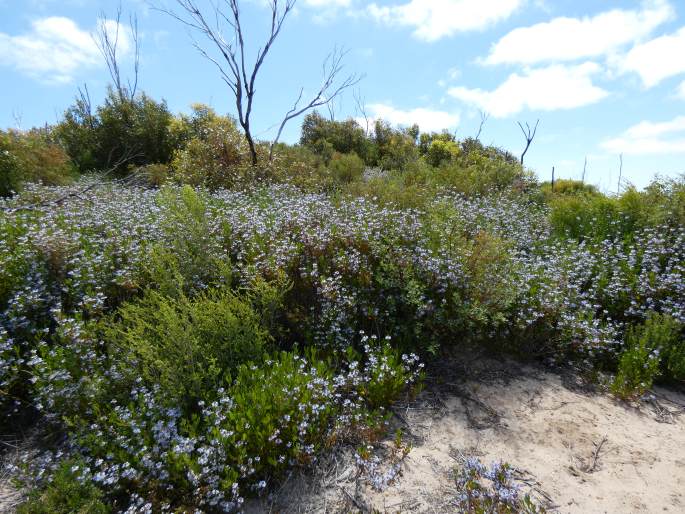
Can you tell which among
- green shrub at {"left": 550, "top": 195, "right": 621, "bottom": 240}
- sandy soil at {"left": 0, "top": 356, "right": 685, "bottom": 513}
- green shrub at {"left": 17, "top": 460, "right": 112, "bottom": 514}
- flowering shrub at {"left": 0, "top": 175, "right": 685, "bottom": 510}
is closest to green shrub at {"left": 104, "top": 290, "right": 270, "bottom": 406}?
flowering shrub at {"left": 0, "top": 175, "right": 685, "bottom": 510}

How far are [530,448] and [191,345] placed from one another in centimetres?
270

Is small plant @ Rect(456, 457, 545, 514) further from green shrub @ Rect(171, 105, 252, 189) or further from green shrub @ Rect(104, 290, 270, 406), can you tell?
green shrub @ Rect(171, 105, 252, 189)

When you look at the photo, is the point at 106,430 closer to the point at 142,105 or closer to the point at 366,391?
the point at 366,391

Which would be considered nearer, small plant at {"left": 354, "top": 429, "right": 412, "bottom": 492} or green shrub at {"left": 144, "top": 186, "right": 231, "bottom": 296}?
small plant at {"left": 354, "top": 429, "right": 412, "bottom": 492}

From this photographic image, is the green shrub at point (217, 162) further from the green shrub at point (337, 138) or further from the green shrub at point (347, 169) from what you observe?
the green shrub at point (337, 138)

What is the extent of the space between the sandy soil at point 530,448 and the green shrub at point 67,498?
3.18 ft

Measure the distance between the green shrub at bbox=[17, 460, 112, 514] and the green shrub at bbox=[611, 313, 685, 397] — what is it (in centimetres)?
414

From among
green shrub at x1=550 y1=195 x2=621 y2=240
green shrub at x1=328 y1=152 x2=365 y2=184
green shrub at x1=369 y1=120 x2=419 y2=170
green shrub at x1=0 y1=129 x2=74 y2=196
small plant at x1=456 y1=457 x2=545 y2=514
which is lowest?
small plant at x1=456 y1=457 x2=545 y2=514

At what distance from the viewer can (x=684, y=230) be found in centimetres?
568

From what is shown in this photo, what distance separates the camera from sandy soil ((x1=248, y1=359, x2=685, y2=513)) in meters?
2.75

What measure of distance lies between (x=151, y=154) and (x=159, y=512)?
16.2m

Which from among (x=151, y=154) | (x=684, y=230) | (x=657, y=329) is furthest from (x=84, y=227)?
(x=151, y=154)

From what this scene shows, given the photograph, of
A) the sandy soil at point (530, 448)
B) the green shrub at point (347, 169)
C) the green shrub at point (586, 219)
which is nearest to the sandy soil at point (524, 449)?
the sandy soil at point (530, 448)

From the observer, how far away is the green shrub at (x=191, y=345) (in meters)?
3.14
